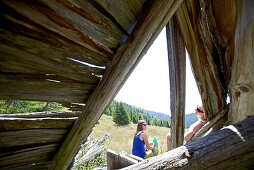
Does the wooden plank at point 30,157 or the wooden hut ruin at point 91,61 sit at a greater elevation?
the wooden hut ruin at point 91,61

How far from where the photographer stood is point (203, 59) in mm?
1823

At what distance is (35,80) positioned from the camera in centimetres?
92

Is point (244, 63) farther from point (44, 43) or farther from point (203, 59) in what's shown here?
point (44, 43)

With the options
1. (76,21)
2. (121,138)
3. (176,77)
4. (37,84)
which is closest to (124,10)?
(76,21)

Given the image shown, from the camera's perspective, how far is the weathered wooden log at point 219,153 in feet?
2.54

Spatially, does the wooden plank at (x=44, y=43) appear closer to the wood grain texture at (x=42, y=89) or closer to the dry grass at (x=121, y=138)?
the wood grain texture at (x=42, y=89)

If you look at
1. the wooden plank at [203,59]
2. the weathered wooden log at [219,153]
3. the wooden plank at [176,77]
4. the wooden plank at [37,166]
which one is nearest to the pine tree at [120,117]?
the wooden plank at [176,77]

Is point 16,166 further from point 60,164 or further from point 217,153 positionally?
point 217,153

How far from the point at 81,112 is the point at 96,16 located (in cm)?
82

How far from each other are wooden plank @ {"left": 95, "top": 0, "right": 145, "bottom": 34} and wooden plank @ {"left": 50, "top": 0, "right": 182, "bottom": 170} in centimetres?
6

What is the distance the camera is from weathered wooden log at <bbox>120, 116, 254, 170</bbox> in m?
0.77

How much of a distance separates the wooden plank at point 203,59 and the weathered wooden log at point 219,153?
1.08m

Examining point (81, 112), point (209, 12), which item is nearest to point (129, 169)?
point (81, 112)

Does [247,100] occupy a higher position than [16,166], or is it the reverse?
[247,100]
